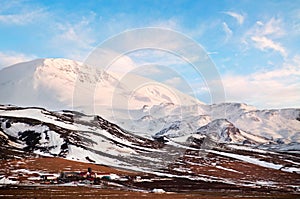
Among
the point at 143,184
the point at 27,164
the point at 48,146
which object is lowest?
the point at 143,184

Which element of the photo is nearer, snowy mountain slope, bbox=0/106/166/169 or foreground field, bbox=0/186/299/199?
foreground field, bbox=0/186/299/199

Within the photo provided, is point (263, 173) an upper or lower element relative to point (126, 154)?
lower

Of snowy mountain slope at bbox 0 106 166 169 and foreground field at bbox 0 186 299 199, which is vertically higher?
snowy mountain slope at bbox 0 106 166 169

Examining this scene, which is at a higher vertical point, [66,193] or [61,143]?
[61,143]

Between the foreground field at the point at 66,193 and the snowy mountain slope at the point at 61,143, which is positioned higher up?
the snowy mountain slope at the point at 61,143

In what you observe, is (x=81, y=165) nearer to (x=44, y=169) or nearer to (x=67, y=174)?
(x=44, y=169)

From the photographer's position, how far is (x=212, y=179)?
14675cm

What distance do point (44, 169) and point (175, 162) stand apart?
8073cm

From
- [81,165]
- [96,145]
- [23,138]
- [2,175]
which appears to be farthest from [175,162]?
[2,175]

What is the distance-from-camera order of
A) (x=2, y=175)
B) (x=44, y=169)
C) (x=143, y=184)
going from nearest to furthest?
(x=2, y=175)
(x=143, y=184)
(x=44, y=169)

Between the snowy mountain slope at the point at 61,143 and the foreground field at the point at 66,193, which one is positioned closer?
the foreground field at the point at 66,193

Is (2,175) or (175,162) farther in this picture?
(175,162)

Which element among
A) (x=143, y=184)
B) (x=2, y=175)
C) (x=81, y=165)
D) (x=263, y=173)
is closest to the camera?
(x=2, y=175)

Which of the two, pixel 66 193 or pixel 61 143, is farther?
pixel 61 143
